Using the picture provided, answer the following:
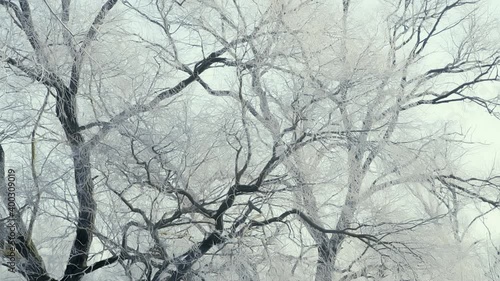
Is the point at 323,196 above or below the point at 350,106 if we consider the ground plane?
below

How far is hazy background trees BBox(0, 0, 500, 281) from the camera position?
7.55 m

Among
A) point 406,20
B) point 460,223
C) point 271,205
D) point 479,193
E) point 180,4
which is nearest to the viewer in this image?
point 271,205

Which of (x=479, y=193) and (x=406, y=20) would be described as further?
(x=406, y=20)

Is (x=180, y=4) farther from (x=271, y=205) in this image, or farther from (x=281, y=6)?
(x=271, y=205)

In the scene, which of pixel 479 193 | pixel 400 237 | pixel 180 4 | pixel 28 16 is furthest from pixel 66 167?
pixel 479 193

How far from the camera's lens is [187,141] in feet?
24.0

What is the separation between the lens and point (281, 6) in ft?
26.9

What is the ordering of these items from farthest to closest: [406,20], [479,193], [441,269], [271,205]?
[406,20] → [479,193] → [441,269] → [271,205]

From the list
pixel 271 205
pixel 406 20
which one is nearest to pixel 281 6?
pixel 271 205

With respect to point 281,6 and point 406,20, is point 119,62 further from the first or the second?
point 406,20

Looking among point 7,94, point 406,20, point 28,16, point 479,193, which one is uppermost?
point 406,20

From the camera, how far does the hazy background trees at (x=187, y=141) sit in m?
7.55

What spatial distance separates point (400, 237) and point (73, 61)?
452 centimetres

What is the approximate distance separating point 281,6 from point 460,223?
6.64 m
